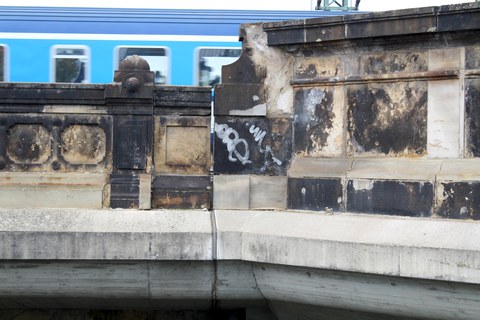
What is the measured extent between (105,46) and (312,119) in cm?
707

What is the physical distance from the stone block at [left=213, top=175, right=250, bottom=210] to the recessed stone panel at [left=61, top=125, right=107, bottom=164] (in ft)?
3.40

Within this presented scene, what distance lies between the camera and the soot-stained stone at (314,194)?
19.1 feet

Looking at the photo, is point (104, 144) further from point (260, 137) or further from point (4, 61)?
point (4, 61)

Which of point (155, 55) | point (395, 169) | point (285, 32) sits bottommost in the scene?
point (395, 169)

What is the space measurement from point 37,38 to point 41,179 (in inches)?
265

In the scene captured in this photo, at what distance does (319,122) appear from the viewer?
6070 mm

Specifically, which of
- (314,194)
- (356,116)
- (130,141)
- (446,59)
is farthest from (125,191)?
(446,59)

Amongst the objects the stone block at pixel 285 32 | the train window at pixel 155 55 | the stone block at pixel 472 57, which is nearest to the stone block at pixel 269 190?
the stone block at pixel 285 32

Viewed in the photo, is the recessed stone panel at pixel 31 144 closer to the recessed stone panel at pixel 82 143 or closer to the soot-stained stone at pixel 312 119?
the recessed stone panel at pixel 82 143

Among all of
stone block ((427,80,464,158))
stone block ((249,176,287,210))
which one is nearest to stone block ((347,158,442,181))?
stone block ((427,80,464,158))

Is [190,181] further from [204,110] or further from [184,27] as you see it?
[184,27]

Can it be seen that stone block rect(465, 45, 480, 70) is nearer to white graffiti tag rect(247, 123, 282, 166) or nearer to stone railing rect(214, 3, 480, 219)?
stone railing rect(214, 3, 480, 219)

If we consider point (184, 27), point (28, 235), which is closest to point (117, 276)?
point (28, 235)

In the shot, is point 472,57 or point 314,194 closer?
point 472,57
